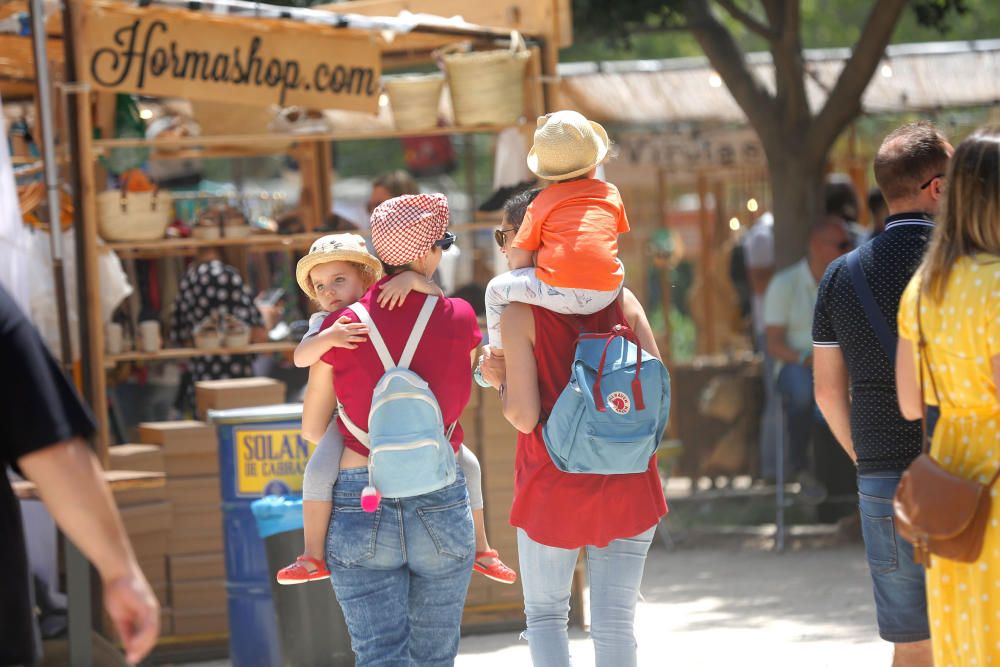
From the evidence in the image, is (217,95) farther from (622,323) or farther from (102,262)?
(622,323)

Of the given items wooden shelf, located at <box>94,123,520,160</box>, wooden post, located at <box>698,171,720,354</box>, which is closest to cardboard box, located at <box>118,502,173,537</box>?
wooden shelf, located at <box>94,123,520,160</box>

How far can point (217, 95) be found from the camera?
23.2ft

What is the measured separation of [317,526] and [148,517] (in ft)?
9.38

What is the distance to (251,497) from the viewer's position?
6289 mm

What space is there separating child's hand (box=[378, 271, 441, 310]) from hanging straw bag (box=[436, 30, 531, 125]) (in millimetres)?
3463

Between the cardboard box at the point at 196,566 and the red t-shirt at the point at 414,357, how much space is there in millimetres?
2961

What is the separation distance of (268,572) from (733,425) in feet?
18.5

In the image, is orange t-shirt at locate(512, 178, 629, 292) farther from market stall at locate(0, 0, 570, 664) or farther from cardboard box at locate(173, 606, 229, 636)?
cardboard box at locate(173, 606, 229, 636)

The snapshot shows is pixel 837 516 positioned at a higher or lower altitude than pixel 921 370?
lower

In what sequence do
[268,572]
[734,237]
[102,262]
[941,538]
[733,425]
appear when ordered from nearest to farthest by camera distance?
1. [941,538]
2. [268,572]
3. [102,262]
4. [733,425]
5. [734,237]

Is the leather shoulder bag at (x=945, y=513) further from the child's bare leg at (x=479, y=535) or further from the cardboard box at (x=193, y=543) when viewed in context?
the cardboard box at (x=193, y=543)

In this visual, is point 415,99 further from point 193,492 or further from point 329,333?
point 329,333

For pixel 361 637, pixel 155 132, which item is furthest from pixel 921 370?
pixel 155 132

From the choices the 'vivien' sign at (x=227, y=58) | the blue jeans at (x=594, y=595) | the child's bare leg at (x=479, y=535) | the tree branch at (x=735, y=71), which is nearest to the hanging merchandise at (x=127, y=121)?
the 'vivien' sign at (x=227, y=58)
